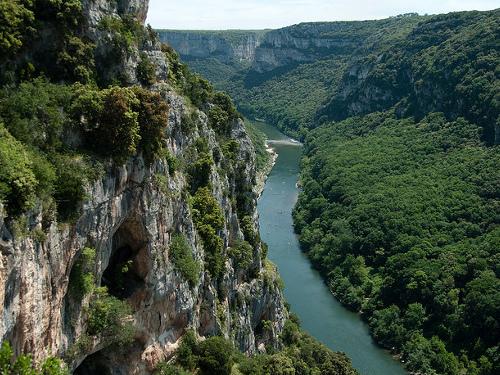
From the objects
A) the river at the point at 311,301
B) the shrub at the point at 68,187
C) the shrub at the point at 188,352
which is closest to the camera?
the shrub at the point at 68,187

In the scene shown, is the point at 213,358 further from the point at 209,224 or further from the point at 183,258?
the point at 209,224

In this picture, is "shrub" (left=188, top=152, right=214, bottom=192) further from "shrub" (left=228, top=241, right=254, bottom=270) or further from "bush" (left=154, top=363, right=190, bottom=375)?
"bush" (left=154, top=363, right=190, bottom=375)

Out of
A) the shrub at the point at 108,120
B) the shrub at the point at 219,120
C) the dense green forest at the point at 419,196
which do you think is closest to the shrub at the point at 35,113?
the shrub at the point at 108,120

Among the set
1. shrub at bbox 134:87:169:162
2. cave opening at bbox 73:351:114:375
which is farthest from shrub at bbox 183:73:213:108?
cave opening at bbox 73:351:114:375

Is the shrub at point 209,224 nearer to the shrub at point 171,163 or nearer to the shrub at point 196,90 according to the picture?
the shrub at point 171,163

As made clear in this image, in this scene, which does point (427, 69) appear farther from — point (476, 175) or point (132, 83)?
point (132, 83)

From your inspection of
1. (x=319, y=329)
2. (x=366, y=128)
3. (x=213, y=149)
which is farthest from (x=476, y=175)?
(x=213, y=149)

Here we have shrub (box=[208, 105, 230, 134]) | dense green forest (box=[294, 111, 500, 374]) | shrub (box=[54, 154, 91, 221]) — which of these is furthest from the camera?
dense green forest (box=[294, 111, 500, 374])
